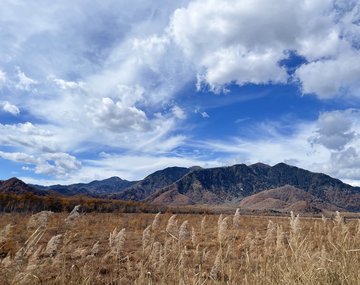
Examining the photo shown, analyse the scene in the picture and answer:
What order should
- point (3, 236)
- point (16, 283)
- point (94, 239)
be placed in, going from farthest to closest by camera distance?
point (94, 239) → point (3, 236) → point (16, 283)

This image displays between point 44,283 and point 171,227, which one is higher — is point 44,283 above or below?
below

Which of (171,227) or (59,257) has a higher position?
(171,227)

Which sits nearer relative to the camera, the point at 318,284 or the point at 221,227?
the point at 318,284

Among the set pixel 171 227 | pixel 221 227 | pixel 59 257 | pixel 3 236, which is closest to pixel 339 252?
pixel 221 227

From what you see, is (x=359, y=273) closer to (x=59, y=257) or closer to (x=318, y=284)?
(x=318, y=284)

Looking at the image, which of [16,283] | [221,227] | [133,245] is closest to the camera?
[16,283]

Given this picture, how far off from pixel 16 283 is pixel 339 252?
363 cm

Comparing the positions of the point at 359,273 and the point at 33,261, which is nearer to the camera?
the point at 359,273

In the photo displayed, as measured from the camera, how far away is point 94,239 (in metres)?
17.0

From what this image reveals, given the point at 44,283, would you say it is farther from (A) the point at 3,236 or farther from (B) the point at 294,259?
(B) the point at 294,259

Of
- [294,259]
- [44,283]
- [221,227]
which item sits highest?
[221,227]

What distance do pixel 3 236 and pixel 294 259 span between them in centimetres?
334

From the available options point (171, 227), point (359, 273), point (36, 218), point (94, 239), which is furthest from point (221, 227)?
point (94, 239)

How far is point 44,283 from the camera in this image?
4.84 metres
